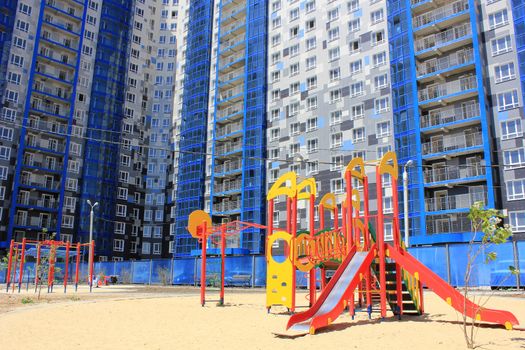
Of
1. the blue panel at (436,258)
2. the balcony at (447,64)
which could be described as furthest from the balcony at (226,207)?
the blue panel at (436,258)

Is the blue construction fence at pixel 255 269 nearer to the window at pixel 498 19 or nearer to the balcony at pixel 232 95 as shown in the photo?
the window at pixel 498 19

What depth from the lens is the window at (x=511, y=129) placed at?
148 ft

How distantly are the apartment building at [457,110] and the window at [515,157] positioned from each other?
84 mm

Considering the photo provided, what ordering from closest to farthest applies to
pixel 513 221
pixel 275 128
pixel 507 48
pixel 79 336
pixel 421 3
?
1. pixel 79 336
2. pixel 513 221
3. pixel 507 48
4. pixel 421 3
5. pixel 275 128

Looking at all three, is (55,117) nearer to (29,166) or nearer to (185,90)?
(29,166)

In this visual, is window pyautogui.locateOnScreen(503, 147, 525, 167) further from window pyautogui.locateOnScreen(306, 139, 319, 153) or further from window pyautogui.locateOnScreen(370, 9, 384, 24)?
window pyautogui.locateOnScreen(370, 9, 384, 24)

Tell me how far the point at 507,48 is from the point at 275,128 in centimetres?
2894

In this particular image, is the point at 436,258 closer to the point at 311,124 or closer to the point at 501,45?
the point at 501,45

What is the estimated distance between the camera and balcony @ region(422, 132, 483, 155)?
47.0 meters

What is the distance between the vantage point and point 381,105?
54562 millimetres

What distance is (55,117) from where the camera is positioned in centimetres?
7506

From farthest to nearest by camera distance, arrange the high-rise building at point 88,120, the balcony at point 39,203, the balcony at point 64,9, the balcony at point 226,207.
Answer: the balcony at point 64,9, the high-rise building at point 88,120, the balcony at point 39,203, the balcony at point 226,207

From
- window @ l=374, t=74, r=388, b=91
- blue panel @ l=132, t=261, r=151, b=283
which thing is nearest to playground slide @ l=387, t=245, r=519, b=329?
blue panel @ l=132, t=261, r=151, b=283

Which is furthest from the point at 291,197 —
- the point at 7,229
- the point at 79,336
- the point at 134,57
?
the point at 134,57
